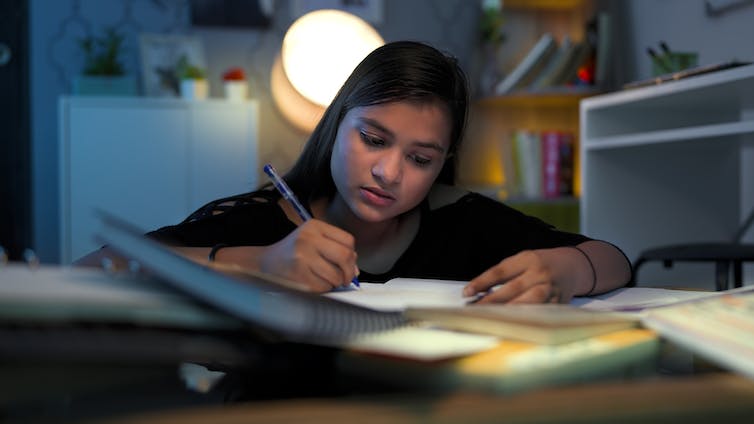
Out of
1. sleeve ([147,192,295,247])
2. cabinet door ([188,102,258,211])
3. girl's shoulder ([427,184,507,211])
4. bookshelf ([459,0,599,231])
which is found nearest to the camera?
sleeve ([147,192,295,247])

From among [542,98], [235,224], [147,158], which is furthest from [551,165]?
[235,224]

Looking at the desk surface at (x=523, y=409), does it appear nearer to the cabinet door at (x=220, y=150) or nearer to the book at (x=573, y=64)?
the cabinet door at (x=220, y=150)

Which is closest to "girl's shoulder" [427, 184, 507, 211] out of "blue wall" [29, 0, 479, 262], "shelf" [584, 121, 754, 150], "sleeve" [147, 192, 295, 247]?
"sleeve" [147, 192, 295, 247]

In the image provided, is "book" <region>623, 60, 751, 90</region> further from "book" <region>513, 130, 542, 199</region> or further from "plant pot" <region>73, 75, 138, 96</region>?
"plant pot" <region>73, 75, 138, 96</region>

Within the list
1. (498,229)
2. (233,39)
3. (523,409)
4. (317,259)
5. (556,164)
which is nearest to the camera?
(523,409)

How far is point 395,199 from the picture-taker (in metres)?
1.16

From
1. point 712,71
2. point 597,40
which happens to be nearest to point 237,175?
point 597,40

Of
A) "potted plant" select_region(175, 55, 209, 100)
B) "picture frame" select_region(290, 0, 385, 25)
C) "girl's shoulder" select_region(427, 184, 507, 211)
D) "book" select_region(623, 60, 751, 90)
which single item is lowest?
"girl's shoulder" select_region(427, 184, 507, 211)

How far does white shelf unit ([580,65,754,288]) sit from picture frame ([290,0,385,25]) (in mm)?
1292

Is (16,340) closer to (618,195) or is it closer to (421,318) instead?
(421,318)

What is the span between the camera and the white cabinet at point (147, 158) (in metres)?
2.72

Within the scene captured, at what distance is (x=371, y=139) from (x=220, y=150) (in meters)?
1.78

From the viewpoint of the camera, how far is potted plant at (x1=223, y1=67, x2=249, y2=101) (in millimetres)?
3002

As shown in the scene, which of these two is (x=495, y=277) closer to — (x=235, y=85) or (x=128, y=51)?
(x=235, y=85)
